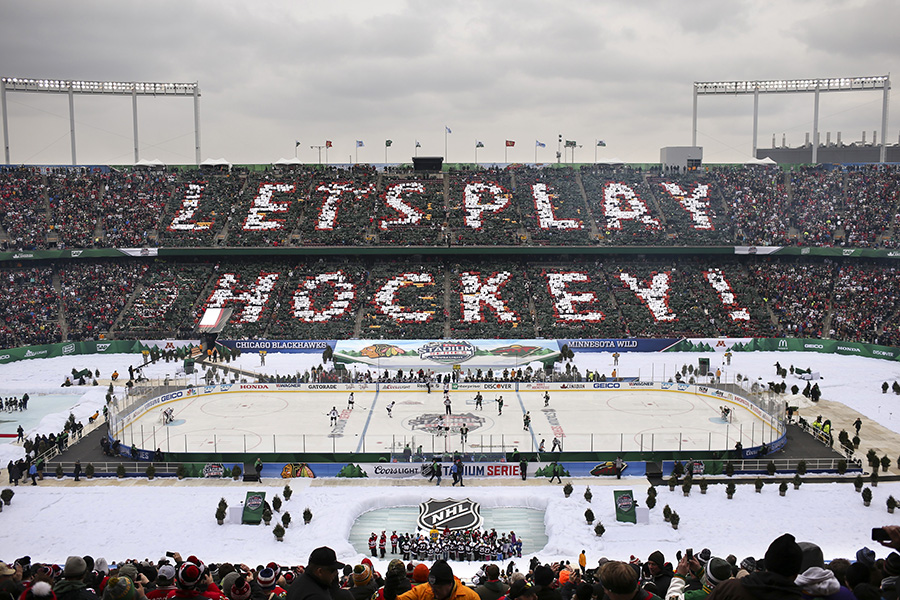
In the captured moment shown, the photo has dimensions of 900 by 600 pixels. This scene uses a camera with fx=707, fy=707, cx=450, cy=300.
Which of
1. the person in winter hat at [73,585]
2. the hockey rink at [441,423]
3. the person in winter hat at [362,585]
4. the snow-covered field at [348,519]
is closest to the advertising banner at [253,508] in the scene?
the snow-covered field at [348,519]

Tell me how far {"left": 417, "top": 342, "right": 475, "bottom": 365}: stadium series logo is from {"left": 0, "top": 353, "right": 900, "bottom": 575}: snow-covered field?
20977 millimetres

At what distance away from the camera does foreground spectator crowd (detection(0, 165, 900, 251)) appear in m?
77.2

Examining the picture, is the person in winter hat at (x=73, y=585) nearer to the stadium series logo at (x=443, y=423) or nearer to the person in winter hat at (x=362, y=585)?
the person in winter hat at (x=362, y=585)

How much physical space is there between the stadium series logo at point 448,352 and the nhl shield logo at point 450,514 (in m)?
23.1

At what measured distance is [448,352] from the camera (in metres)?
55.2

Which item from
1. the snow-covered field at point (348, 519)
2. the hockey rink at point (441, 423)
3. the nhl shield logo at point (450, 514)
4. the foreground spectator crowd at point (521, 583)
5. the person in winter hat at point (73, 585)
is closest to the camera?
the foreground spectator crowd at point (521, 583)

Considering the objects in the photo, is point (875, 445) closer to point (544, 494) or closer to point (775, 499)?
point (775, 499)

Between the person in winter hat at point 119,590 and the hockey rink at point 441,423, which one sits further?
the hockey rink at point 441,423

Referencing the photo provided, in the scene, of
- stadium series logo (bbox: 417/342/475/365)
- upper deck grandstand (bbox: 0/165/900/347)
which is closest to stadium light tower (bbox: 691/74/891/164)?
upper deck grandstand (bbox: 0/165/900/347)

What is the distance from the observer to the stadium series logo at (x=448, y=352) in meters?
54.9

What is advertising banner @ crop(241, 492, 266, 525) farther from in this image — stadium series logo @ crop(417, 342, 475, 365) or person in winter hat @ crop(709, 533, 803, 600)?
person in winter hat @ crop(709, 533, 803, 600)

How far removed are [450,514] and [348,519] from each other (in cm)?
440

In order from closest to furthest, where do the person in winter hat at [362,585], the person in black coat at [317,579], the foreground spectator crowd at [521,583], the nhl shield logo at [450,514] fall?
the foreground spectator crowd at [521,583] → the person in black coat at [317,579] → the person in winter hat at [362,585] → the nhl shield logo at [450,514]

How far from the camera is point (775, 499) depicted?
106 ft
